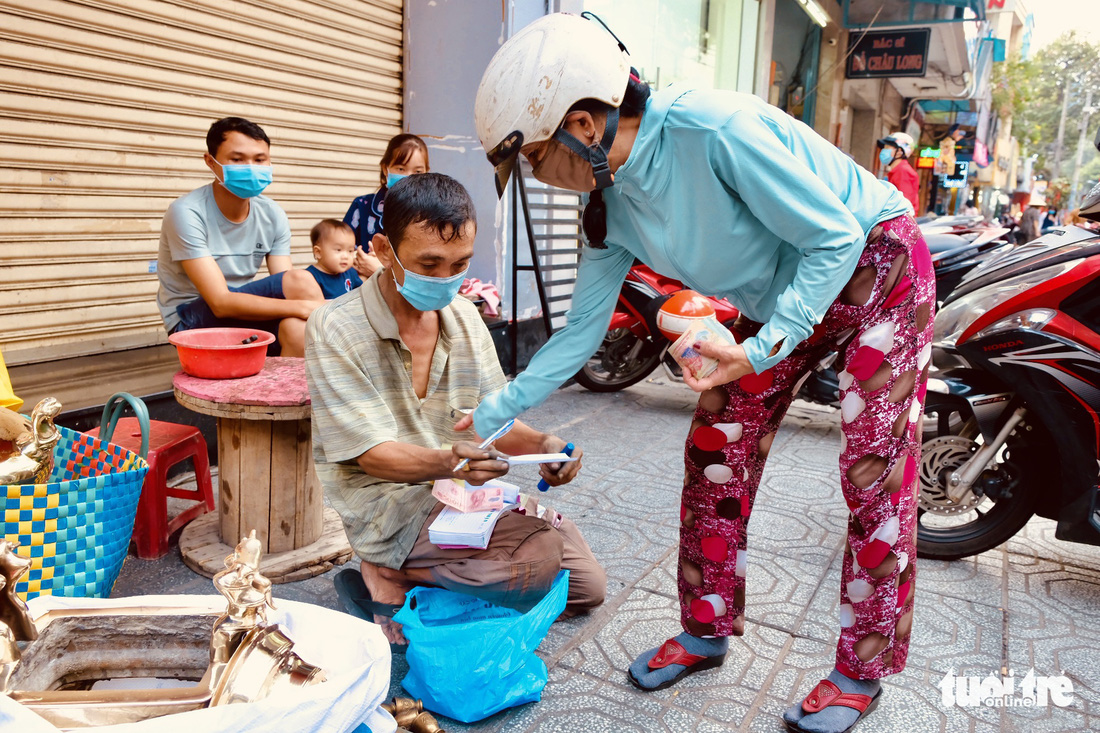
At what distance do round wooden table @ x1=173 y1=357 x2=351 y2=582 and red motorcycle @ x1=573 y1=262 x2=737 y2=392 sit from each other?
2464 millimetres

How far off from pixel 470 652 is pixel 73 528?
1.03 m

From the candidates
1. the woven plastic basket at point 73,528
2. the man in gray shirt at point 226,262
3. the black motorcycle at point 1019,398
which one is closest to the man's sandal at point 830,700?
the black motorcycle at point 1019,398

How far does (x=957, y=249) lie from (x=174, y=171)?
436 centimetres

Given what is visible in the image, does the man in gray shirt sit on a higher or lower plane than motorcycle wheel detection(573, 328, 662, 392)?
higher

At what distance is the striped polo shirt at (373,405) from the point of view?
6.92ft

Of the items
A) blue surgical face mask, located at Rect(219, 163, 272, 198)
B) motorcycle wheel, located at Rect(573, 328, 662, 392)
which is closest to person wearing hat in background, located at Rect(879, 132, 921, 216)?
motorcycle wheel, located at Rect(573, 328, 662, 392)

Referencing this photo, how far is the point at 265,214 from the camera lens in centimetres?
398

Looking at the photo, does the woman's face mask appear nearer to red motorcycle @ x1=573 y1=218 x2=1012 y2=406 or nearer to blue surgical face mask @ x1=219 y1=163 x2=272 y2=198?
blue surgical face mask @ x1=219 y1=163 x2=272 y2=198

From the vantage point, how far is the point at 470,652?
6.35ft

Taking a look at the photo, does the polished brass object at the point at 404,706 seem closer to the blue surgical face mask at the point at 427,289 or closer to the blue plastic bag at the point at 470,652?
the blue plastic bag at the point at 470,652

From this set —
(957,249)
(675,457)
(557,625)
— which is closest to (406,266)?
(557,625)

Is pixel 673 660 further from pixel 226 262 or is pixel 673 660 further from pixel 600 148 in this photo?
pixel 226 262

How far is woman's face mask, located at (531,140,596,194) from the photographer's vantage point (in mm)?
1723

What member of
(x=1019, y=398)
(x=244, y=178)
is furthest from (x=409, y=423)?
(x=1019, y=398)
